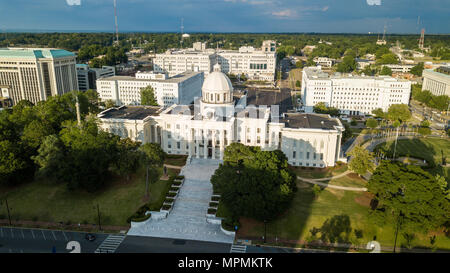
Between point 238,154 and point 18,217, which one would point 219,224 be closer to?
point 238,154

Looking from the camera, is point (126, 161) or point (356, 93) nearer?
point (126, 161)

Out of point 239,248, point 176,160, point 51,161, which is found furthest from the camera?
point 176,160

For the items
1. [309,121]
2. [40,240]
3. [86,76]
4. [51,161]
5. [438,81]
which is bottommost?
[40,240]

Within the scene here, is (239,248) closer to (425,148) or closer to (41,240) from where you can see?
(41,240)

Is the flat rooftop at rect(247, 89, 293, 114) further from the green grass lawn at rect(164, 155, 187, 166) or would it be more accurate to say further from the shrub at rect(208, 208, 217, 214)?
the shrub at rect(208, 208, 217, 214)

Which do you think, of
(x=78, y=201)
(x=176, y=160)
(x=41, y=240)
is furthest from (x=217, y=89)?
(x=41, y=240)

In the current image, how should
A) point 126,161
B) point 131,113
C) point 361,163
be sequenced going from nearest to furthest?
point 126,161 < point 361,163 < point 131,113

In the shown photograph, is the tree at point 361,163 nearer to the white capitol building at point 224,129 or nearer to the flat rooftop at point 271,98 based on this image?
the white capitol building at point 224,129

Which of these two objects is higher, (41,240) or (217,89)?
(217,89)
